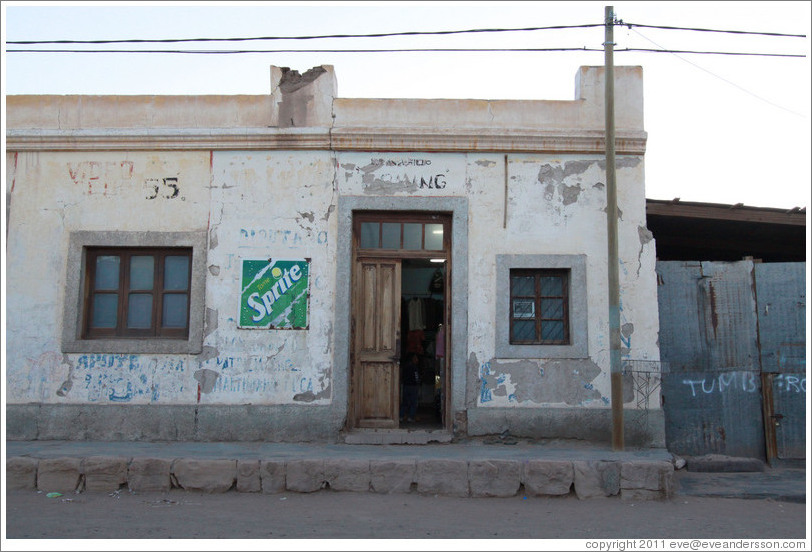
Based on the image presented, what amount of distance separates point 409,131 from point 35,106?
4.77 metres

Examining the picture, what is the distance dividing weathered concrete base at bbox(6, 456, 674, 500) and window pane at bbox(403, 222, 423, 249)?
9.28ft

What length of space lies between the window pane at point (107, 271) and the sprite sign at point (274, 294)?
66.6 inches

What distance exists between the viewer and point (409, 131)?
27.3 ft

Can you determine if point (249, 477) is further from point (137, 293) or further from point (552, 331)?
point (552, 331)

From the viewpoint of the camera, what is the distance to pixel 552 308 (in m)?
8.30

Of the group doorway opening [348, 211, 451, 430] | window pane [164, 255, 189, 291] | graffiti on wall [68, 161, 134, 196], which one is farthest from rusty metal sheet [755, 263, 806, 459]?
graffiti on wall [68, 161, 134, 196]

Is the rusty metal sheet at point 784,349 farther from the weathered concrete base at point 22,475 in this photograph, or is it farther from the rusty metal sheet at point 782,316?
the weathered concrete base at point 22,475

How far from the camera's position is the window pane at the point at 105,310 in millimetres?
8344

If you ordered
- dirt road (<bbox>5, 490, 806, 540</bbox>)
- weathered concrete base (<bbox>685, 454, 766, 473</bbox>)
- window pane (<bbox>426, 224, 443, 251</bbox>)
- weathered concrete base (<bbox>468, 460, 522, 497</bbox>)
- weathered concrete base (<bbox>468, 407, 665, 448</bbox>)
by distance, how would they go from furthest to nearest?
window pane (<bbox>426, 224, 443, 251</bbox>), weathered concrete base (<bbox>468, 407, 665, 448</bbox>), weathered concrete base (<bbox>685, 454, 766, 473</bbox>), weathered concrete base (<bbox>468, 460, 522, 497</bbox>), dirt road (<bbox>5, 490, 806, 540</bbox>)

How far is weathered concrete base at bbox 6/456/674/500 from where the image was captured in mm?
6652

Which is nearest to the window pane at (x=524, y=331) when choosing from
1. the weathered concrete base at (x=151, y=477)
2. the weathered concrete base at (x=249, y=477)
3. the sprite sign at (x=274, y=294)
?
the sprite sign at (x=274, y=294)

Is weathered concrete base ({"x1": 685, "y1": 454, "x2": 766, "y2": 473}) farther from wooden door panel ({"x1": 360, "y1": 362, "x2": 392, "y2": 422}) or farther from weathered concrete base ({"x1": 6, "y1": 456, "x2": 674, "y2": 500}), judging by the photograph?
wooden door panel ({"x1": 360, "y1": 362, "x2": 392, "y2": 422})

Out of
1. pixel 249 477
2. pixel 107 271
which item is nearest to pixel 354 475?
pixel 249 477

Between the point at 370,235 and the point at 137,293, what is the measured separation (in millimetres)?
3005
